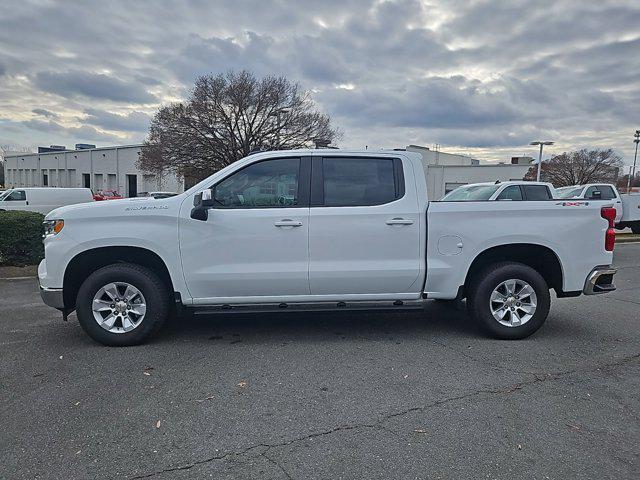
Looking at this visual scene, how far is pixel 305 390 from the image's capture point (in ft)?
12.0

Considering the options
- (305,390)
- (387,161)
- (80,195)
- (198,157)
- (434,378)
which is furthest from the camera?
(198,157)

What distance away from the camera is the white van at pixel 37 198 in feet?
72.2

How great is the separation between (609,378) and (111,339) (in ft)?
15.8

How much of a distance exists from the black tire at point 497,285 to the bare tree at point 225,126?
999 inches

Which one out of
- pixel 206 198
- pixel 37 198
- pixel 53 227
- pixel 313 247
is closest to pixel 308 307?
pixel 313 247

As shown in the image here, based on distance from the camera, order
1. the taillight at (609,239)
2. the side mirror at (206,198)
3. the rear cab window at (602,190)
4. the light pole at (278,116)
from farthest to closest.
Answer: the light pole at (278,116) < the rear cab window at (602,190) < the taillight at (609,239) < the side mirror at (206,198)

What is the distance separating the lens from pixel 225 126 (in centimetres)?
2964

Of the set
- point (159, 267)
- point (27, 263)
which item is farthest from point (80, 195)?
point (159, 267)

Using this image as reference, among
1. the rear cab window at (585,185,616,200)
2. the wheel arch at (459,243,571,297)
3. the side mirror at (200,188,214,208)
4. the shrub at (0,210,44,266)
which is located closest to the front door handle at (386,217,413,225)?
the wheel arch at (459,243,571,297)

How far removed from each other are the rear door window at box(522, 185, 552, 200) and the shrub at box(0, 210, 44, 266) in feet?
38.5

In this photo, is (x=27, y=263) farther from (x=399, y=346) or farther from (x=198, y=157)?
(x=198, y=157)

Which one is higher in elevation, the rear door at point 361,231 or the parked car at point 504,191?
the parked car at point 504,191

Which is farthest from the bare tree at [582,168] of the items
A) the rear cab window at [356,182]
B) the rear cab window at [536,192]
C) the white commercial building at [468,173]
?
the rear cab window at [356,182]

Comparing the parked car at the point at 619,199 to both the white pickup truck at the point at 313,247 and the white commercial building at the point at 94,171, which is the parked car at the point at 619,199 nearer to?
the white pickup truck at the point at 313,247
